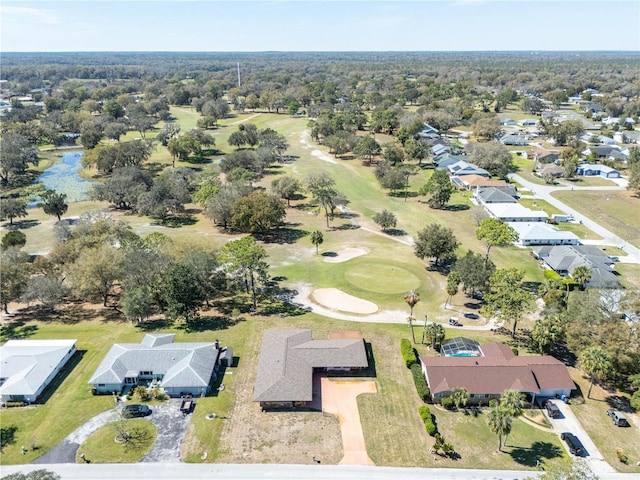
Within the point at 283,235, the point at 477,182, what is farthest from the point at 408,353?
the point at 477,182

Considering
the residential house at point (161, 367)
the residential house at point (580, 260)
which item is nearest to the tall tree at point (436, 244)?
the residential house at point (580, 260)

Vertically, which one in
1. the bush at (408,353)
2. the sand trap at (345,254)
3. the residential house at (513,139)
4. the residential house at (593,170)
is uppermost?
the residential house at (513,139)

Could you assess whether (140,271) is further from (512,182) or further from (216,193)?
(512,182)

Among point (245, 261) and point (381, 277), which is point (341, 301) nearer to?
point (381, 277)

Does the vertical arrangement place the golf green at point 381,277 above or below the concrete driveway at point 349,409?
above

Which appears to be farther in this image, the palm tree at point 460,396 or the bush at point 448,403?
the bush at point 448,403

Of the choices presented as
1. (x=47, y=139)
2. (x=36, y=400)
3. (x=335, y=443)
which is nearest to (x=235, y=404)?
(x=335, y=443)

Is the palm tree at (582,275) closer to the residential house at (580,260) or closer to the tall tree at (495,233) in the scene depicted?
the residential house at (580,260)
